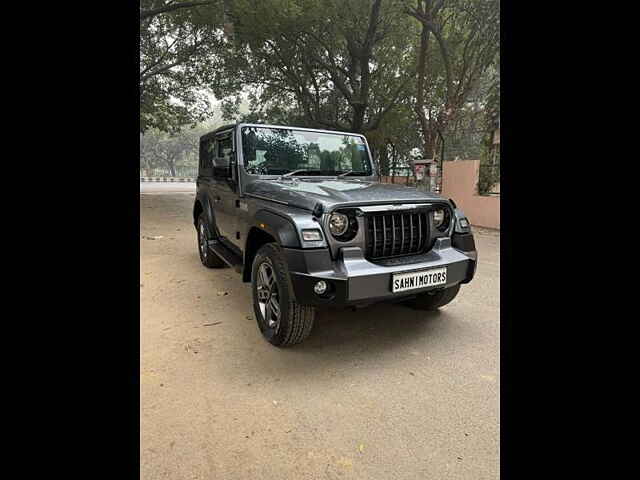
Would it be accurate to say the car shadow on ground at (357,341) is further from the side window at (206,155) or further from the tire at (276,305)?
the side window at (206,155)

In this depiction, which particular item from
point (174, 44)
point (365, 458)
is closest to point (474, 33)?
point (174, 44)

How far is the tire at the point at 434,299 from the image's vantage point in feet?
11.7

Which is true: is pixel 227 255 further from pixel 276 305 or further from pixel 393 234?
pixel 393 234

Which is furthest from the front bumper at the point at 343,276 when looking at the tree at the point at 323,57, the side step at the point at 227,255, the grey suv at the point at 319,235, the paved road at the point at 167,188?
the paved road at the point at 167,188

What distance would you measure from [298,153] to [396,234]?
157 cm

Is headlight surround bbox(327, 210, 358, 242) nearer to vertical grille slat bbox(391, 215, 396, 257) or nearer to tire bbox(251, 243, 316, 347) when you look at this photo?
vertical grille slat bbox(391, 215, 396, 257)

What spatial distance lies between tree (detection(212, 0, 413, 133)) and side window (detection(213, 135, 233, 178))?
880cm

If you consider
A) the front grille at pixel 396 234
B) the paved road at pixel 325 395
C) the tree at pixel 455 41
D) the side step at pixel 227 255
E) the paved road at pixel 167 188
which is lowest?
the paved road at pixel 325 395
